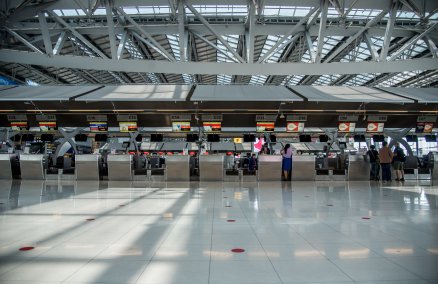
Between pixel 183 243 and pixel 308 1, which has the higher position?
pixel 308 1

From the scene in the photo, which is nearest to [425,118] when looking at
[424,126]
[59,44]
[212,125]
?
[424,126]

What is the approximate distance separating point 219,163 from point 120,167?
4875mm

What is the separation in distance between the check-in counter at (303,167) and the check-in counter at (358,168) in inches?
81.7

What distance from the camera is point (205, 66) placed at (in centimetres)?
1245

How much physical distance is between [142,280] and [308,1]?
1089 centimetres

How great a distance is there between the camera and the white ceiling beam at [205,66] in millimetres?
12174

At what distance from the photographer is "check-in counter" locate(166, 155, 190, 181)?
1609 cm

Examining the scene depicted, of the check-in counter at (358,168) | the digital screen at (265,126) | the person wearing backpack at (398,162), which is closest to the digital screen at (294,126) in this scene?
the digital screen at (265,126)

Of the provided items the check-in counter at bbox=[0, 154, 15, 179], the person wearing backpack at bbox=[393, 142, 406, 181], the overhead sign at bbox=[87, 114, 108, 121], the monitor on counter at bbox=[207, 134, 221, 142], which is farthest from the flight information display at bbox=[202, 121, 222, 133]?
the check-in counter at bbox=[0, 154, 15, 179]

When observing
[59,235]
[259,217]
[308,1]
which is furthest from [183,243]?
[308,1]

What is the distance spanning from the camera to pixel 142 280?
2.98m

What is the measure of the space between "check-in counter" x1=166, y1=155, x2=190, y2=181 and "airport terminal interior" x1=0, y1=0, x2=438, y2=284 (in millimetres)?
70

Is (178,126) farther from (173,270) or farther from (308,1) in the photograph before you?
(173,270)

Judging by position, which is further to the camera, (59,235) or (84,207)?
(84,207)
